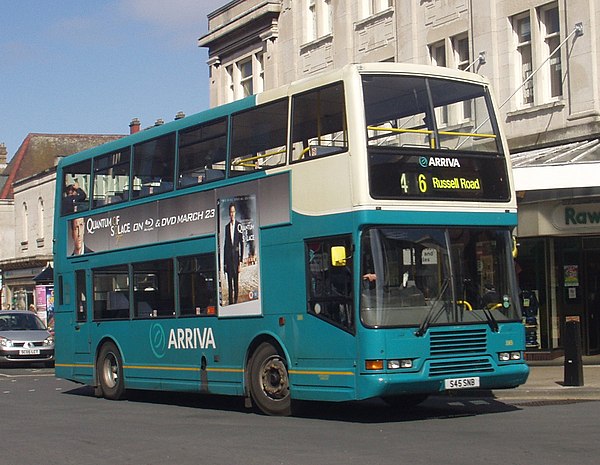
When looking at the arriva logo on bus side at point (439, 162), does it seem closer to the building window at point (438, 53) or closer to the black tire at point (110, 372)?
the black tire at point (110, 372)

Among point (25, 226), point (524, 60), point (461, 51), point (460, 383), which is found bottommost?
point (460, 383)

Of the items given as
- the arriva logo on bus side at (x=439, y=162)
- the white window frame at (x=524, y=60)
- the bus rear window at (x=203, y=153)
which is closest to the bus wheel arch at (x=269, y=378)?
the bus rear window at (x=203, y=153)

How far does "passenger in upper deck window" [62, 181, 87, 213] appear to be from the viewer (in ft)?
68.7

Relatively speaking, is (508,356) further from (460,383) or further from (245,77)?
(245,77)

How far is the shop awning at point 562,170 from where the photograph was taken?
21.6 metres

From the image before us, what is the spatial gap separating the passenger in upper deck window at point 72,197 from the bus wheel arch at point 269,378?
6.11 m

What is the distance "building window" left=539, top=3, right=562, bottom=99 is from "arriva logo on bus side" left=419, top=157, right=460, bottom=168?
10671mm

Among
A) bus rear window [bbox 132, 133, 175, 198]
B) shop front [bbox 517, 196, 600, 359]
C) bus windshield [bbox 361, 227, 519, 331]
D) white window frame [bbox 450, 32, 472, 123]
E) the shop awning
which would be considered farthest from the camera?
white window frame [bbox 450, 32, 472, 123]

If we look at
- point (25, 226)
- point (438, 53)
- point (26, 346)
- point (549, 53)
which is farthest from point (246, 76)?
point (25, 226)

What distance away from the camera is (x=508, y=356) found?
14852 millimetres

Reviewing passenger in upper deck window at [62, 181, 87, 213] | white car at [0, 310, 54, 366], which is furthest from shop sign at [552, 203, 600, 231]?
white car at [0, 310, 54, 366]

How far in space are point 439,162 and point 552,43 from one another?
11.4 m

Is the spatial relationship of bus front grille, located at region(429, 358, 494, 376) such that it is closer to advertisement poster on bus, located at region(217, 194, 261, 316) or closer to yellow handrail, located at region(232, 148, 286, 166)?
advertisement poster on bus, located at region(217, 194, 261, 316)

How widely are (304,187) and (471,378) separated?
3.18 metres
